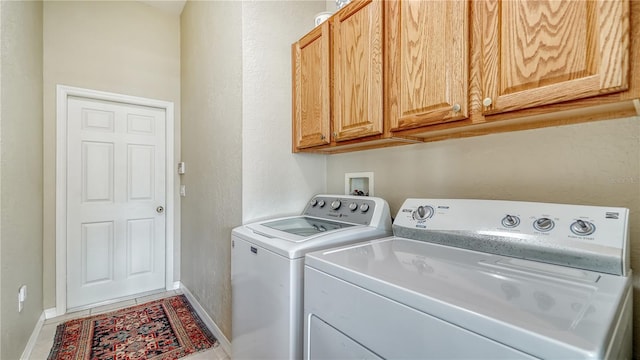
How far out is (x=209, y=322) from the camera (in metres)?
2.10

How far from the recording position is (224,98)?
1919 mm

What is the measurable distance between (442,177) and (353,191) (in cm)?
61

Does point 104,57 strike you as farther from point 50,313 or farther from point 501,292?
point 501,292

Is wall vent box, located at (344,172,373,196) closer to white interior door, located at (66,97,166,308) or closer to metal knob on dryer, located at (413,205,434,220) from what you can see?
metal knob on dryer, located at (413,205,434,220)

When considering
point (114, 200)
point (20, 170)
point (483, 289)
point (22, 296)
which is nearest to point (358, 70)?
point (483, 289)

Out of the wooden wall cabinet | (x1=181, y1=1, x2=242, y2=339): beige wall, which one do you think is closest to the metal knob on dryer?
the wooden wall cabinet

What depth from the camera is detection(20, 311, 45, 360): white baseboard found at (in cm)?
177

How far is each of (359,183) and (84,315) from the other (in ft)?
8.52

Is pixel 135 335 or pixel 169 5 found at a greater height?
pixel 169 5

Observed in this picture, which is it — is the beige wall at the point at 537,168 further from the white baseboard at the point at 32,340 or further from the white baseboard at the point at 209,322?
the white baseboard at the point at 32,340

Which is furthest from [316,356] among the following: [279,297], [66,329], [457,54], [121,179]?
[121,179]

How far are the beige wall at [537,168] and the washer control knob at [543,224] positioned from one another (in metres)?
0.20

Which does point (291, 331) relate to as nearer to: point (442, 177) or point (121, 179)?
point (442, 177)

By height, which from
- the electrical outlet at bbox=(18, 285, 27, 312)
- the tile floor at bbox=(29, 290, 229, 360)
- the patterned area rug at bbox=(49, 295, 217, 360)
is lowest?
the tile floor at bbox=(29, 290, 229, 360)
